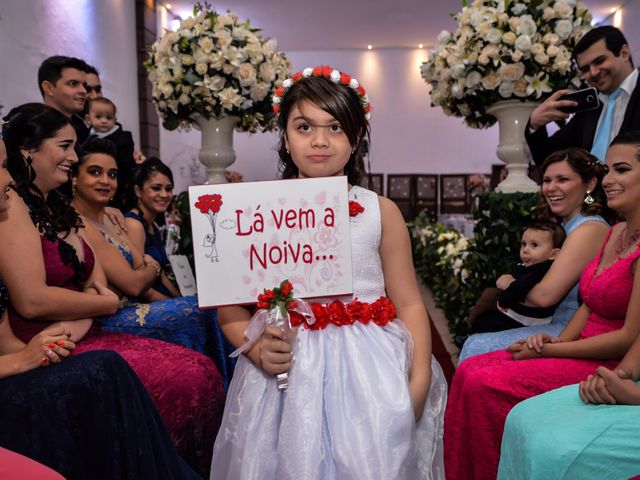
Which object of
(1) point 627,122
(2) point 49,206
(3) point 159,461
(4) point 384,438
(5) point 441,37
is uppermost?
(5) point 441,37

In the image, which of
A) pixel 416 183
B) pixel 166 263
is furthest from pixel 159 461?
pixel 416 183

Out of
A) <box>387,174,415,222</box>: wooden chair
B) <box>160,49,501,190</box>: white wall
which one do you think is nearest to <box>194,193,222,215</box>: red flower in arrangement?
<box>387,174,415,222</box>: wooden chair

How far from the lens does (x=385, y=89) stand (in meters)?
11.8

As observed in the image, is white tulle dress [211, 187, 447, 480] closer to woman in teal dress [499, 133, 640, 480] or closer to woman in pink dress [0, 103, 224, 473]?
woman in teal dress [499, 133, 640, 480]

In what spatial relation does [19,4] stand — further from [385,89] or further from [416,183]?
[385,89]

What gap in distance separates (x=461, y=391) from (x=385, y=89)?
10408mm

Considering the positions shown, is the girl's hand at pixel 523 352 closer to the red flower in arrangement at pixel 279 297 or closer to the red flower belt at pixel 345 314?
the red flower belt at pixel 345 314

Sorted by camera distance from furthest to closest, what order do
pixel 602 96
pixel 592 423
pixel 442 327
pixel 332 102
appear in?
pixel 442 327 → pixel 602 96 → pixel 332 102 → pixel 592 423

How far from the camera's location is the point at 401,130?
11906mm

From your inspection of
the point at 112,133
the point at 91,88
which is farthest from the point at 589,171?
the point at 91,88

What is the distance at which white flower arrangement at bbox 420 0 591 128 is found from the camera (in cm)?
296

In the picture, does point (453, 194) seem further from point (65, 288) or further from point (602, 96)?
point (65, 288)

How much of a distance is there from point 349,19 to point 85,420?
917cm

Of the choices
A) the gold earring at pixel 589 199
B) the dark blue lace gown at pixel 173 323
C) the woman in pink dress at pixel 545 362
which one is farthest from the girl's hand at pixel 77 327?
the gold earring at pixel 589 199
